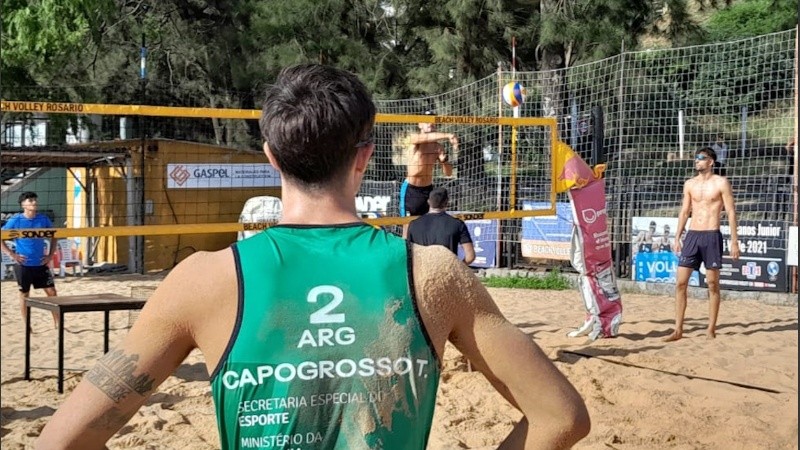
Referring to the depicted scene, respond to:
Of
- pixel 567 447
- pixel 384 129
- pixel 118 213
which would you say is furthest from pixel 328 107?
pixel 118 213

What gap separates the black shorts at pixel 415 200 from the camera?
8141 millimetres

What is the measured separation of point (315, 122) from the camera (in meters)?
1.45

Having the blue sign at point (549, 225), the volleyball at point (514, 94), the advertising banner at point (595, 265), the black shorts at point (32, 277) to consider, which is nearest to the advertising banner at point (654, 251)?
the blue sign at point (549, 225)

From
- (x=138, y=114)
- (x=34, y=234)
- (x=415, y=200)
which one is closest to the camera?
(x=34, y=234)

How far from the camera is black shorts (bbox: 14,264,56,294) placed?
9.34 meters

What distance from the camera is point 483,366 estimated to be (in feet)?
4.81

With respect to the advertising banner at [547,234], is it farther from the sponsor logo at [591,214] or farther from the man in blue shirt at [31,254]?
the man in blue shirt at [31,254]

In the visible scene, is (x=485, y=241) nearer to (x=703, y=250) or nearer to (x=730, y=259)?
(x=730, y=259)

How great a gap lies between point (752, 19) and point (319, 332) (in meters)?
27.7

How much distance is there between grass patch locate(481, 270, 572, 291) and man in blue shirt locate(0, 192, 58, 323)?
19.3 feet

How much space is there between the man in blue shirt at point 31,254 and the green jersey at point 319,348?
8.41 meters

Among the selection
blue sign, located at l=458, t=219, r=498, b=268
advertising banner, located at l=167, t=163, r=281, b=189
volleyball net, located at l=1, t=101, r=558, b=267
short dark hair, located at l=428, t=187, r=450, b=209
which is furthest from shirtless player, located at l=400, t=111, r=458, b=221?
advertising banner, located at l=167, t=163, r=281, b=189

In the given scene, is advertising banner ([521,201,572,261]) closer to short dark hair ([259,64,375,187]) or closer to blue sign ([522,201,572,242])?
blue sign ([522,201,572,242])

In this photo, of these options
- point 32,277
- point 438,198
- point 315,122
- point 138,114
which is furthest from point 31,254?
point 315,122
